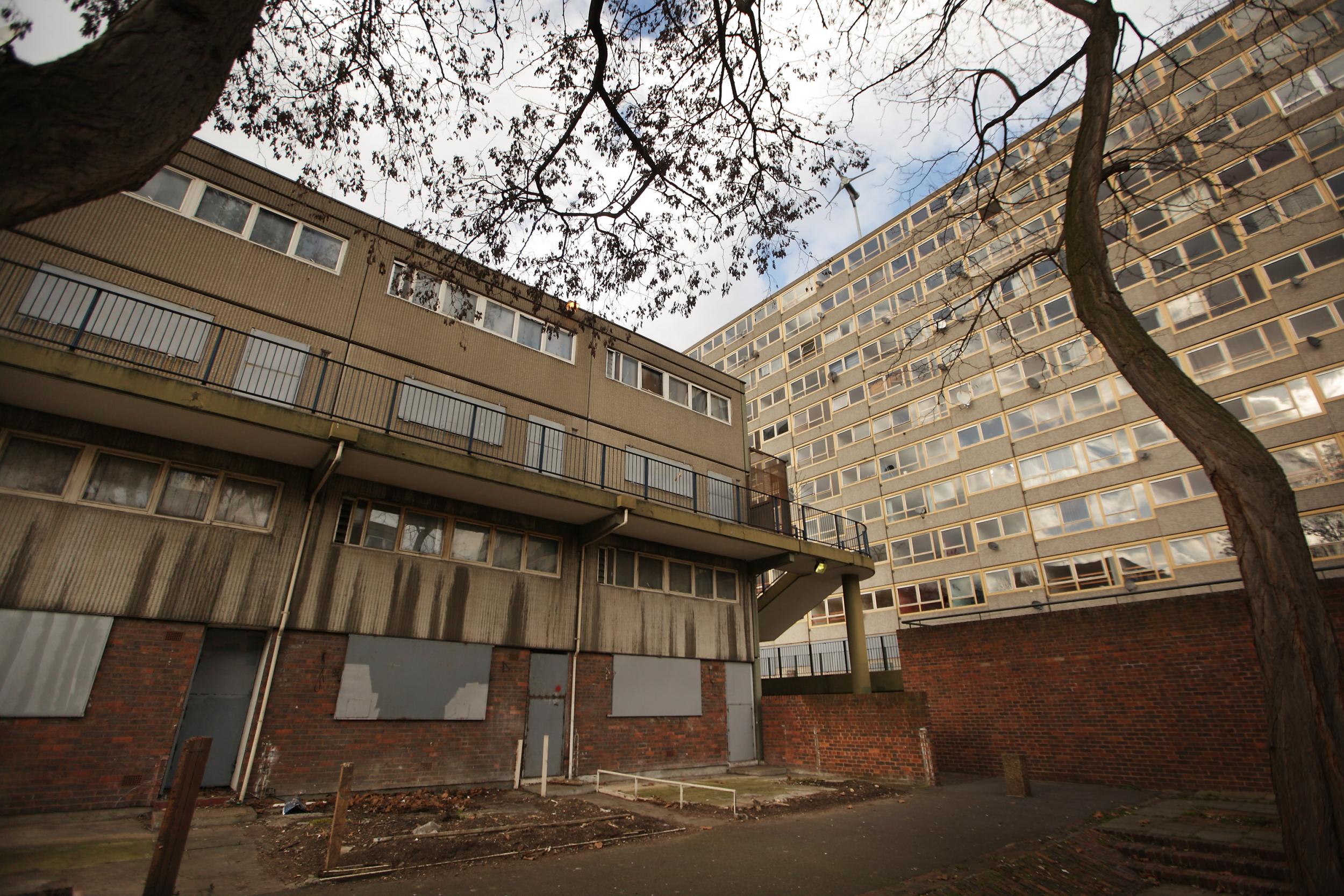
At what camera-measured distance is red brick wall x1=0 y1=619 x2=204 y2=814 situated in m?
7.22

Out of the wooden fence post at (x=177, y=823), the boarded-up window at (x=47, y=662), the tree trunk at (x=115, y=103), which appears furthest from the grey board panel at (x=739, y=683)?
the tree trunk at (x=115, y=103)

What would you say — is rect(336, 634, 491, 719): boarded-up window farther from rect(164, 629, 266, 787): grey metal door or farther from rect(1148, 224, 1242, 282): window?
rect(1148, 224, 1242, 282): window

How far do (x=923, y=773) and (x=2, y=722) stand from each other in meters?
13.9

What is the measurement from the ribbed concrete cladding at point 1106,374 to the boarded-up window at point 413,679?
1251 centimetres

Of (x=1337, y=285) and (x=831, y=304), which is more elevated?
(x=831, y=304)

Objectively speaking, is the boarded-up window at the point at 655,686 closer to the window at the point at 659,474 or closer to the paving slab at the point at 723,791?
the paving slab at the point at 723,791

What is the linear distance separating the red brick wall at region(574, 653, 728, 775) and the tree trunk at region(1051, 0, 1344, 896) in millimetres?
A: 10388

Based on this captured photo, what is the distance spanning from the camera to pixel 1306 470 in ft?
64.1

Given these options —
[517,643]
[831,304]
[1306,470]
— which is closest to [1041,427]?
[1306,470]

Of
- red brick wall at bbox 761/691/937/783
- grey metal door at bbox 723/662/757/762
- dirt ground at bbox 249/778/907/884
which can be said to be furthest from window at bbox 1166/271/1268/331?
dirt ground at bbox 249/778/907/884

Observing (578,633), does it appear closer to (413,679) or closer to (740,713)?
(413,679)

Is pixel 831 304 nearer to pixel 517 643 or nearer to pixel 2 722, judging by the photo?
pixel 517 643

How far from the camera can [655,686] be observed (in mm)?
13391

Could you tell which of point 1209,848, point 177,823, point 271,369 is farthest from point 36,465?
point 1209,848
